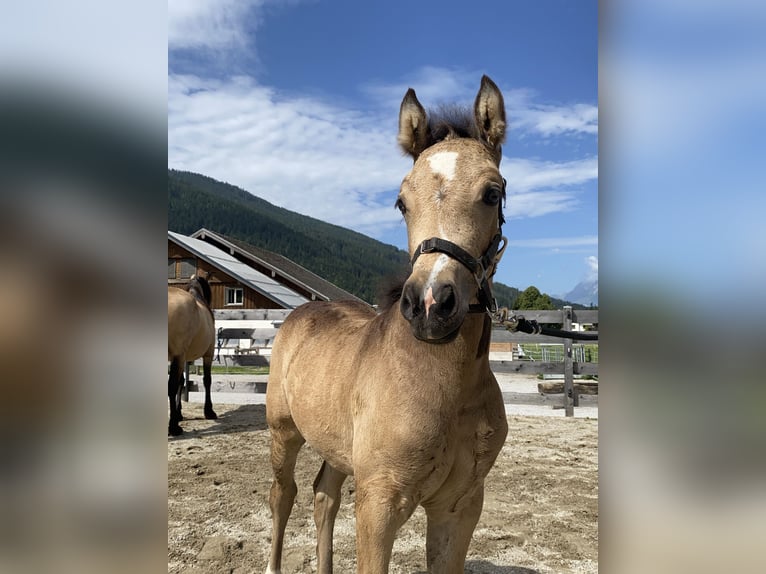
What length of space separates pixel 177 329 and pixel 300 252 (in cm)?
7721

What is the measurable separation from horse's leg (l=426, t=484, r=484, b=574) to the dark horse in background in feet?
17.1

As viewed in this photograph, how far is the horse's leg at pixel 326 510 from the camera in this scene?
299 cm

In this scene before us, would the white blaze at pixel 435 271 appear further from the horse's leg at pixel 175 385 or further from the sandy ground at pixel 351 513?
the horse's leg at pixel 175 385

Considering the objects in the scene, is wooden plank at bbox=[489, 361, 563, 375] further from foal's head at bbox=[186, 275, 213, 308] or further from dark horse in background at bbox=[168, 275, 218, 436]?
foal's head at bbox=[186, 275, 213, 308]

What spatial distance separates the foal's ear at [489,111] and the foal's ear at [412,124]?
0.74 feet

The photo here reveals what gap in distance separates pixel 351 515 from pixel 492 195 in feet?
10.9

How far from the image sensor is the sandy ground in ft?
11.0
